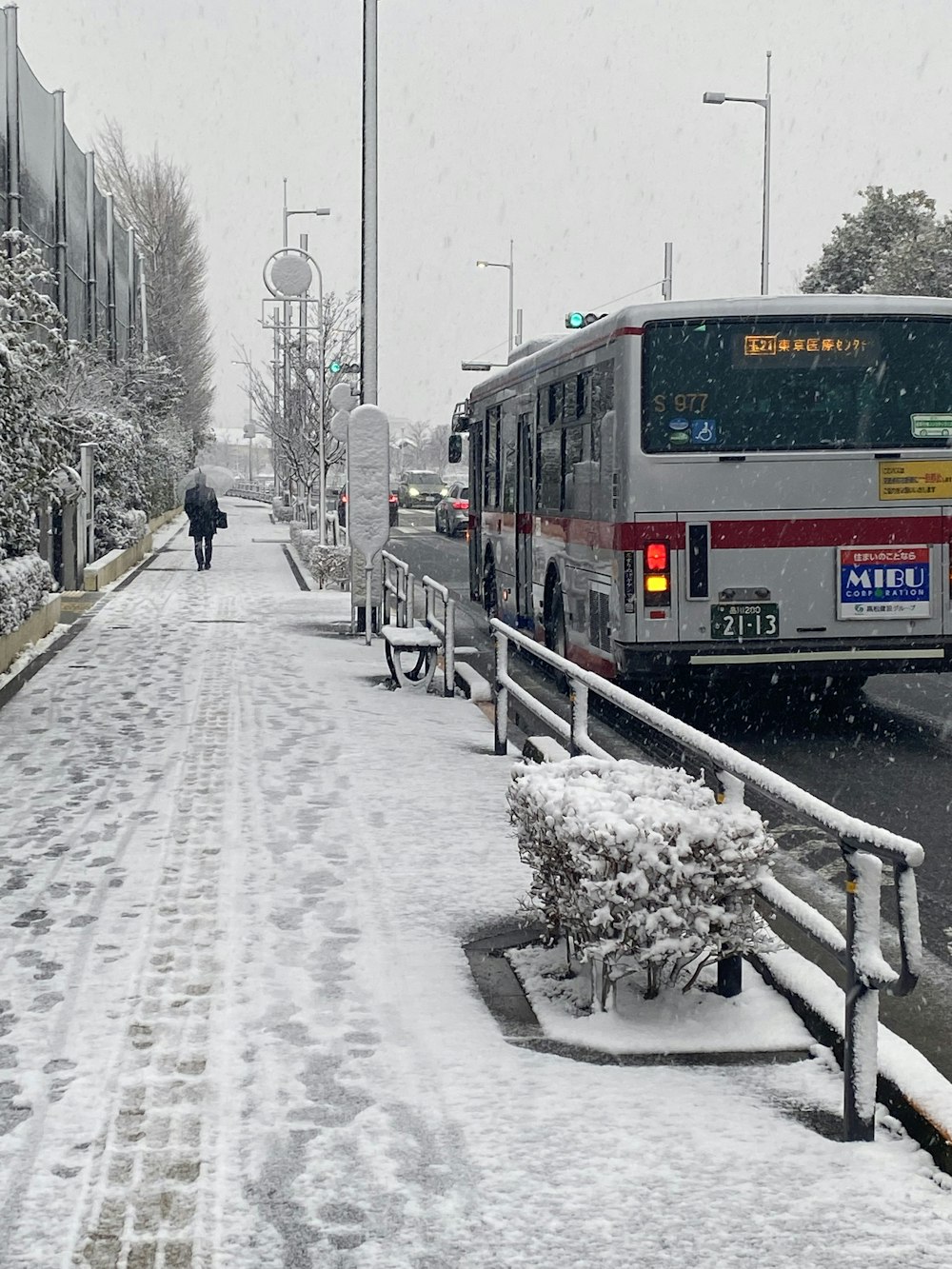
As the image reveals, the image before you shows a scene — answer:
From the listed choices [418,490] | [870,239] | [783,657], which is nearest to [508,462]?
[783,657]

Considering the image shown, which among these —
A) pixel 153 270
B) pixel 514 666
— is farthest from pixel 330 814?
pixel 153 270

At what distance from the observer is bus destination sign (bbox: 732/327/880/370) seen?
1130 cm

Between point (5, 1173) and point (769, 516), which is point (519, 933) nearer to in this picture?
point (5, 1173)

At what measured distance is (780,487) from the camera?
1120cm

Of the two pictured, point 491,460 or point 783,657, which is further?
point 491,460

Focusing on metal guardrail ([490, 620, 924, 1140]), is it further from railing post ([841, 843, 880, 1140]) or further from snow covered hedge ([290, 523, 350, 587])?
snow covered hedge ([290, 523, 350, 587])

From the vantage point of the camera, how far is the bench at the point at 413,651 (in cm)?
1333

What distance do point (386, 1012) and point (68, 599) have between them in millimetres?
18324

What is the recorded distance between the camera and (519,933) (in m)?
6.41

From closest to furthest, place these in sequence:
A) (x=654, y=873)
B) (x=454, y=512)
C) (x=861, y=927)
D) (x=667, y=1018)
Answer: (x=861, y=927) → (x=654, y=873) → (x=667, y=1018) → (x=454, y=512)

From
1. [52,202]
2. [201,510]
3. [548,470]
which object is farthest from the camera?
[52,202]

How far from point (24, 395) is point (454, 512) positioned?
33311mm

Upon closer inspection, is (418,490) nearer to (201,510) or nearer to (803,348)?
(201,510)

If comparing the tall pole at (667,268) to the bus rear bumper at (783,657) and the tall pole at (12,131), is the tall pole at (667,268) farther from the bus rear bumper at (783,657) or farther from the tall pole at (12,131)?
the bus rear bumper at (783,657)
